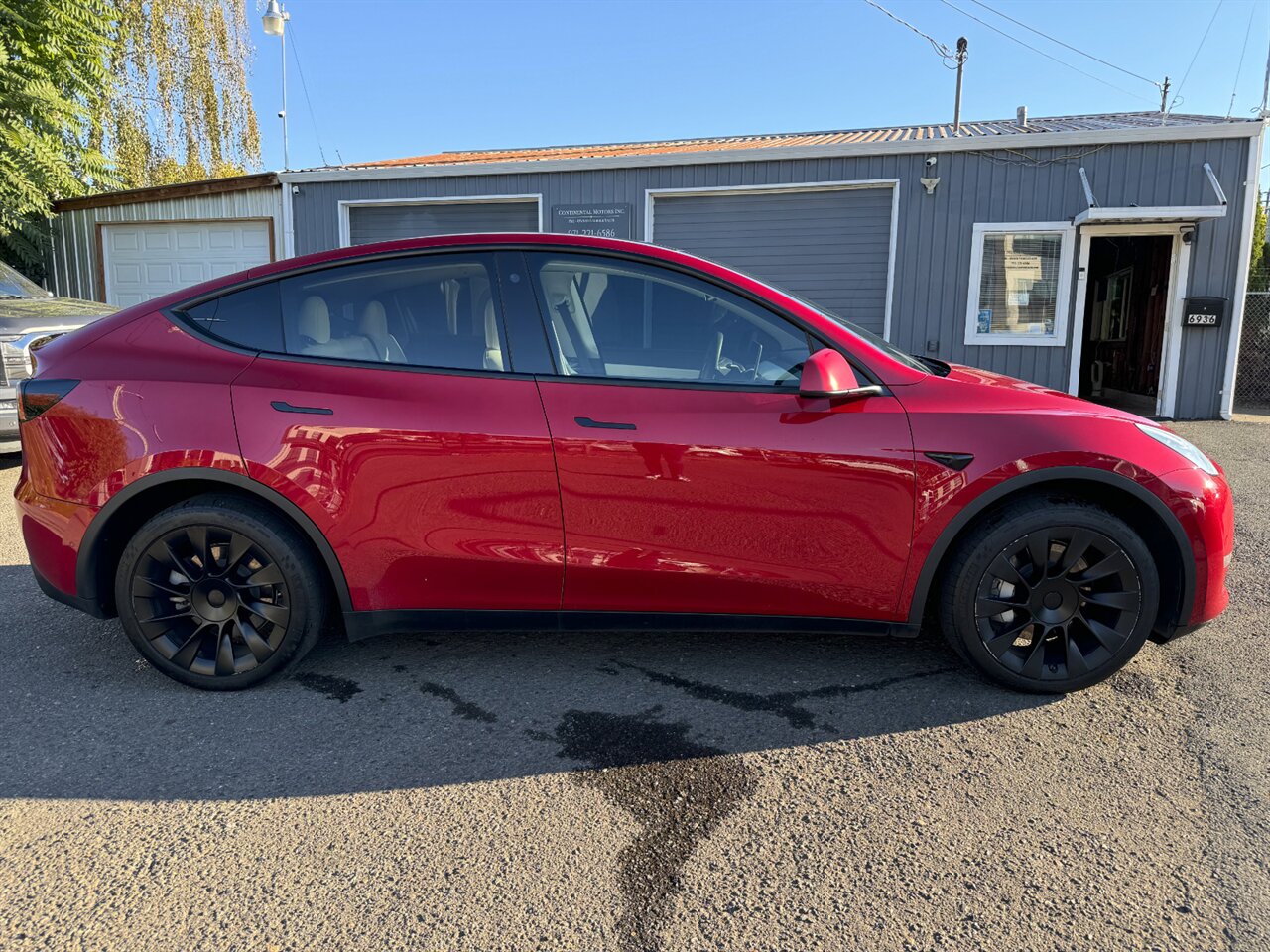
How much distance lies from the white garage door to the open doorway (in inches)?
488

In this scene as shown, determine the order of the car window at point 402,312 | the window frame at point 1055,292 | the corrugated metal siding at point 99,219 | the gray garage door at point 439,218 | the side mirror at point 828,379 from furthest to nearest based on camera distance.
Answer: the corrugated metal siding at point 99,219 < the gray garage door at point 439,218 < the window frame at point 1055,292 < the car window at point 402,312 < the side mirror at point 828,379

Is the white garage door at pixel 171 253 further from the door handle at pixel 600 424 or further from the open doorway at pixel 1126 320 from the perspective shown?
the open doorway at pixel 1126 320

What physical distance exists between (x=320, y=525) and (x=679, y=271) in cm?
156

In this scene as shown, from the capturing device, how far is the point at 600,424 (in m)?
2.76

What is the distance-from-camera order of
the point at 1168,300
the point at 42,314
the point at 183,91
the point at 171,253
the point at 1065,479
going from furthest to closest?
the point at 183,91
the point at 171,253
the point at 1168,300
the point at 42,314
the point at 1065,479

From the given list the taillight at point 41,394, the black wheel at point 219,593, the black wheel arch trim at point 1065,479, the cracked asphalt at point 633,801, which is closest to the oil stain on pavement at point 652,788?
the cracked asphalt at point 633,801

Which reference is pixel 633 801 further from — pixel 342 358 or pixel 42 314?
pixel 42 314

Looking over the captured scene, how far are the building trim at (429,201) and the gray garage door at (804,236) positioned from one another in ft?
5.95

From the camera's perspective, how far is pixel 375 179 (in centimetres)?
1230

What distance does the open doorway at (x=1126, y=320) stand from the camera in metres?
11.8

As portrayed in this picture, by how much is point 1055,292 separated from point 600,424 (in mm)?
9734

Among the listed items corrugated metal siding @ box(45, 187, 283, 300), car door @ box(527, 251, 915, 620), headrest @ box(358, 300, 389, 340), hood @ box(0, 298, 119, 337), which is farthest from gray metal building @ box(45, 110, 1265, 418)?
headrest @ box(358, 300, 389, 340)

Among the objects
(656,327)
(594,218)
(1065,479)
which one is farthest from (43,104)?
(1065,479)

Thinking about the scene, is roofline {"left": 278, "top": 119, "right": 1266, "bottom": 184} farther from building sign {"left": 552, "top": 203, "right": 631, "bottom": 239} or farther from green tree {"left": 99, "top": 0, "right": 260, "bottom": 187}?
green tree {"left": 99, "top": 0, "right": 260, "bottom": 187}
